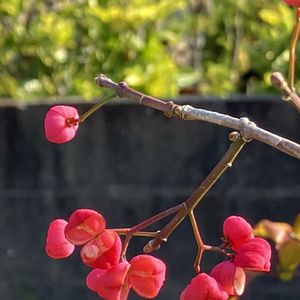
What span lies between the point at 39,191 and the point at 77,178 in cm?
8

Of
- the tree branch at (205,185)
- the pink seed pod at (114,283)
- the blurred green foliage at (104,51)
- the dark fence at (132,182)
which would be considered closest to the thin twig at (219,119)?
the tree branch at (205,185)

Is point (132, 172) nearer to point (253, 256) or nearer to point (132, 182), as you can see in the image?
point (132, 182)

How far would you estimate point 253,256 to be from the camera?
0.76 metres

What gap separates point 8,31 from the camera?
2.50 m

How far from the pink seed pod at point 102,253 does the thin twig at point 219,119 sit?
10 centimetres

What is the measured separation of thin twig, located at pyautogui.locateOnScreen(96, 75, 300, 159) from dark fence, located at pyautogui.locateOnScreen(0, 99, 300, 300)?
1.23 metres

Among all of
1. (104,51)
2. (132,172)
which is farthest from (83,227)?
(104,51)

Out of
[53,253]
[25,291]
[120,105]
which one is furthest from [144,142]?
[53,253]

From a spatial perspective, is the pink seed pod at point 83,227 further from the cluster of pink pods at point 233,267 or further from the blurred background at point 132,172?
the blurred background at point 132,172

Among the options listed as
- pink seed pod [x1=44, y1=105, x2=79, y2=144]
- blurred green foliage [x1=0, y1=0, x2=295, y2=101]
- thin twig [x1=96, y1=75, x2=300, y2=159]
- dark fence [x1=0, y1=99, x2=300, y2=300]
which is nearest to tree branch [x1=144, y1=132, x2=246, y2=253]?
thin twig [x1=96, y1=75, x2=300, y2=159]

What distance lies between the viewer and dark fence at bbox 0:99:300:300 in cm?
202

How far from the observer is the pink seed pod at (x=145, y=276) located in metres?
0.77

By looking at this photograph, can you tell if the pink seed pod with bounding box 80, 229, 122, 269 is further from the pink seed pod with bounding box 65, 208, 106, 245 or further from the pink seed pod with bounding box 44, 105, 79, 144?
the pink seed pod with bounding box 44, 105, 79, 144

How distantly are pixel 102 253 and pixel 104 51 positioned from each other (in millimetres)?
1712
